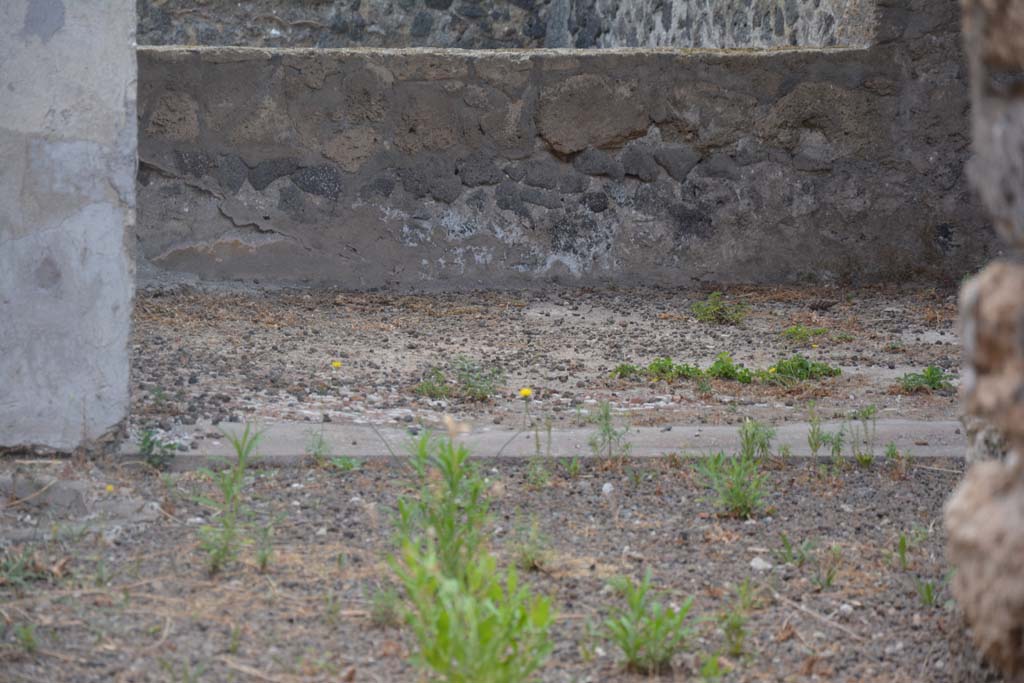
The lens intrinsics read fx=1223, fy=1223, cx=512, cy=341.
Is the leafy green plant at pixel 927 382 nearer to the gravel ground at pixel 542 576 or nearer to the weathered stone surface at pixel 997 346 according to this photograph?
the gravel ground at pixel 542 576

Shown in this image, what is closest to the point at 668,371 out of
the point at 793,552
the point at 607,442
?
the point at 607,442

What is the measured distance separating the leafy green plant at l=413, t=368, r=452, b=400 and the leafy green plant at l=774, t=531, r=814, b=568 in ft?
5.12

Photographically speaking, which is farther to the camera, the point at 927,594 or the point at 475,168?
the point at 475,168

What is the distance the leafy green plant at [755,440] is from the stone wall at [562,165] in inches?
114

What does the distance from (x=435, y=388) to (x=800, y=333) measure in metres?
1.75

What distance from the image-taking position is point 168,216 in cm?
566

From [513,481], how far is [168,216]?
319 cm

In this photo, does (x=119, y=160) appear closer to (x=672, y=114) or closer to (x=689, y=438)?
(x=689, y=438)

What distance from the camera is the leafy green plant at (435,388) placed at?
12.9 ft

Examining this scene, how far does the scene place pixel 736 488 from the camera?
2789mm

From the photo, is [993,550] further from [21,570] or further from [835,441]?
[835,441]

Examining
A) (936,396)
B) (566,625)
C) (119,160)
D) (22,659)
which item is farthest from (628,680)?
(936,396)

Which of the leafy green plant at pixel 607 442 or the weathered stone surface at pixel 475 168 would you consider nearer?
the leafy green plant at pixel 607 442

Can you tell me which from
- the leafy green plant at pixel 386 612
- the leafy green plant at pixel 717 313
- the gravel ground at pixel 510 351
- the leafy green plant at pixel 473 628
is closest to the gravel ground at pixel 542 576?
the leafy green plant at pixel 386 612
